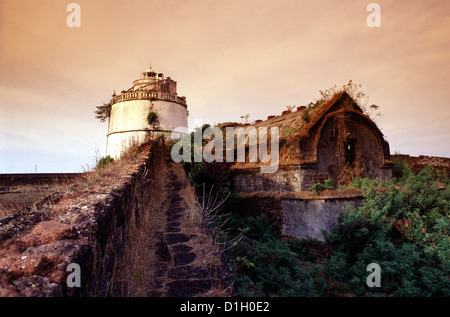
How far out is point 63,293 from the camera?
4.73 ft

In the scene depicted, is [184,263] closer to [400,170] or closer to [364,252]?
[364,252]

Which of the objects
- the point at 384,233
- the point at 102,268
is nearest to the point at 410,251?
the point at 384,233

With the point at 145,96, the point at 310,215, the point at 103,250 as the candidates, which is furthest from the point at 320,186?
the point at 145,96

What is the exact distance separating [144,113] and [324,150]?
63.8 ft

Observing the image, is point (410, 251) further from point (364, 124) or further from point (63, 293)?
point (63, 293)

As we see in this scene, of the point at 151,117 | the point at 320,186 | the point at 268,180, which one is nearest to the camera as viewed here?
the point at 320,186

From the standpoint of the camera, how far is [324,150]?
34.9 feet

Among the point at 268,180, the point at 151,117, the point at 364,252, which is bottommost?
the point at 364,252

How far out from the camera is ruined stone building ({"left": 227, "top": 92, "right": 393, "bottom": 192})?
10.2 m

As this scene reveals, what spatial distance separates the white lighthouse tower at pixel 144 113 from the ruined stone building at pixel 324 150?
1488 centimetres

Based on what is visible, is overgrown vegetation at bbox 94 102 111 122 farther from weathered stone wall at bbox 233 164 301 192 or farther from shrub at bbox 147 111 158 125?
weathered stone wall at bbox 233 164 301 192

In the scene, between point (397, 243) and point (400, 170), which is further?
point (400, 170)

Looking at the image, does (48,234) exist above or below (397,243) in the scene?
above

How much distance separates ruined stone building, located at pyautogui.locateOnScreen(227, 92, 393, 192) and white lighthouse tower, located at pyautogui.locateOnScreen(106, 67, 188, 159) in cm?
1488
